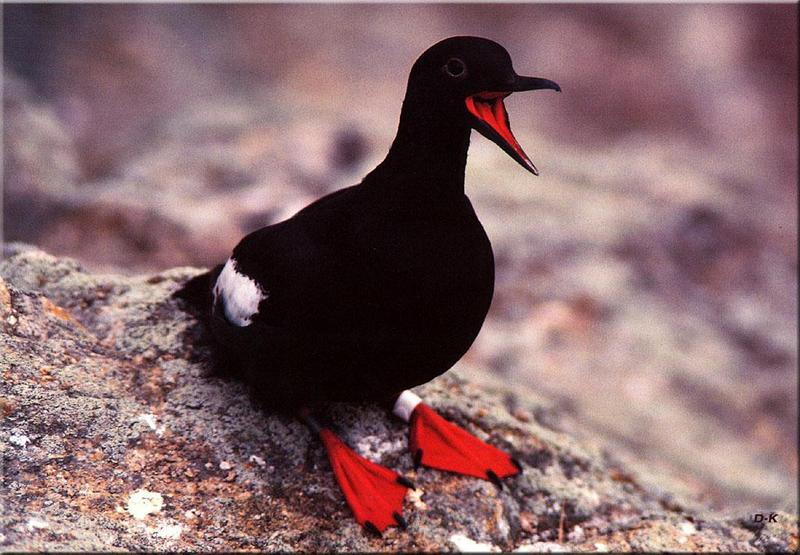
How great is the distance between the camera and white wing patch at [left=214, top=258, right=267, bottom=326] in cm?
336

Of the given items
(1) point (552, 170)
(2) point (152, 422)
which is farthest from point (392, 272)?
(1) point (552, 170)

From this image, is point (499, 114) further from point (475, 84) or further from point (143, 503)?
point (143, 503)

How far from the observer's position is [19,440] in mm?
2988

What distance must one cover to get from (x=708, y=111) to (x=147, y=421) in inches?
458

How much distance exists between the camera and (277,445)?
11.3 feet

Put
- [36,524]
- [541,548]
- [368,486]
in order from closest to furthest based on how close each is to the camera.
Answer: [36,524], [368,486], [541,548]

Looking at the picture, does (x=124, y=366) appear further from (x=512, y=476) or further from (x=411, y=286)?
(x=512, y=476)

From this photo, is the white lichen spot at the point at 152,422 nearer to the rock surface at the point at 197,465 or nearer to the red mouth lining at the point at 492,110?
the rock surface at the point at 197,465

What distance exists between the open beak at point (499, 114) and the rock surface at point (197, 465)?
1.57 meters

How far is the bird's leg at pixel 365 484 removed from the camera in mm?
3219

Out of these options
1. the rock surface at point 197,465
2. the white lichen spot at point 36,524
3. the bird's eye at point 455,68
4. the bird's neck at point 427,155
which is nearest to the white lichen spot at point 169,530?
the rock surface at point 197,465

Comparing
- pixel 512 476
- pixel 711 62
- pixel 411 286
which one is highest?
pixel 711 62

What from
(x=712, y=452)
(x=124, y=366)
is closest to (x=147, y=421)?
(x=124, y=366)

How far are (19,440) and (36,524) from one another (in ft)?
1.62
